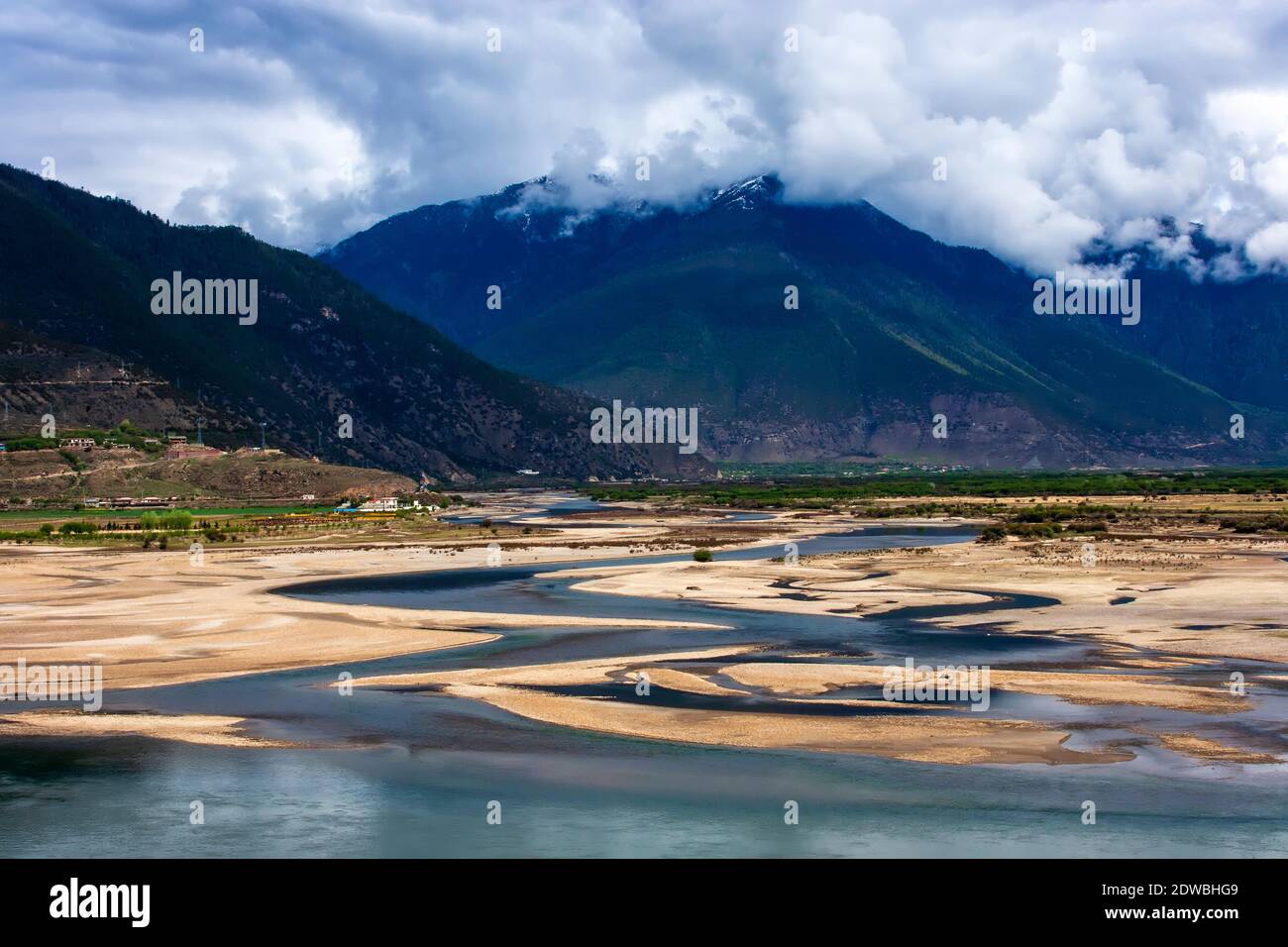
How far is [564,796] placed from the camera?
27922 mm

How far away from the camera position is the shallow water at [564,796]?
80.7ft

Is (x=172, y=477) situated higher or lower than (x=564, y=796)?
higher

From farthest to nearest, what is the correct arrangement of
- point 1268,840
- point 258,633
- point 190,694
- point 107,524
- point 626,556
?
point 107,524 < point 626,556 < point 258,633 < point 190,694 < point 1268,840

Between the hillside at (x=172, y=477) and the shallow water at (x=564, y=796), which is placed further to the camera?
the hillside at (x=172, y=477)

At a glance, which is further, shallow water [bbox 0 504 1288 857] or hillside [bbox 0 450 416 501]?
hillside [bbox 0 450 416 501]

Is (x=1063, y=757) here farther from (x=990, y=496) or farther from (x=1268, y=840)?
(x=990, y=496)

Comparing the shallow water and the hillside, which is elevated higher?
the hillside

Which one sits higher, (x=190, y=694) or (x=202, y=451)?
(x=202, y=451)

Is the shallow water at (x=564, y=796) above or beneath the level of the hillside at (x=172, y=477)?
beneath

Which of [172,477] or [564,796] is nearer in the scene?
[564,796]

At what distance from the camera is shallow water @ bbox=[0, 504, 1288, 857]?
24609 mm

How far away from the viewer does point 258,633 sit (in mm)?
51719
